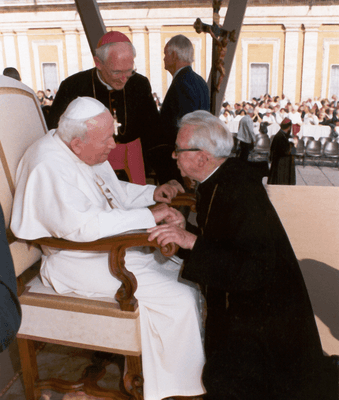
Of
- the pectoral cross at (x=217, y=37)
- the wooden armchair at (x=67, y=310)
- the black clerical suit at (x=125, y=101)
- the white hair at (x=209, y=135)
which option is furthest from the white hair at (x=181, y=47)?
the white hair at (x=209, y=135)

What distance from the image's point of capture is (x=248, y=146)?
8.84 meters

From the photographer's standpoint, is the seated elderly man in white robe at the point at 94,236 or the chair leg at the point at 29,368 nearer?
the seated elderly man in white robe at the point at 94,236

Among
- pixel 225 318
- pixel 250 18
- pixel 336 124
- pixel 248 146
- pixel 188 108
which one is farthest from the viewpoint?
pixel 250 18

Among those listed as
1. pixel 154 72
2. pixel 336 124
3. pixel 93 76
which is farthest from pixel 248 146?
pixel 154 72

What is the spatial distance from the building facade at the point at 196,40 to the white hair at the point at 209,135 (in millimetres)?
17698

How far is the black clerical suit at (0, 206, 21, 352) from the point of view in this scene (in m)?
0.76

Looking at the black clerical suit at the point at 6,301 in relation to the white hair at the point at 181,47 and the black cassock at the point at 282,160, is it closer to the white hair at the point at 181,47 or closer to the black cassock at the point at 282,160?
the white hair at the point at 181,47

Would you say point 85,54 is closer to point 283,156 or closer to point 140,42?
point 140,42

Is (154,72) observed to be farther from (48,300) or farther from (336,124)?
(48,300)

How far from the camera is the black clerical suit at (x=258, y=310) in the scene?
144cm

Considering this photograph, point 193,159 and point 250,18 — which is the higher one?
point 250,18

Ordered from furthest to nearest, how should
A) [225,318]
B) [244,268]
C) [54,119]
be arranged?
[54,119] → [225,318] → [244,268]

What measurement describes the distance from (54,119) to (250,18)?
18.1m

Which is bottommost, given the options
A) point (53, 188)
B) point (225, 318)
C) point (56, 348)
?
point (56, 348)
